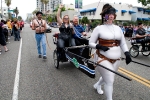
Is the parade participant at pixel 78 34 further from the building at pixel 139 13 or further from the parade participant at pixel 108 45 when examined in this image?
the building at pixel 139 13

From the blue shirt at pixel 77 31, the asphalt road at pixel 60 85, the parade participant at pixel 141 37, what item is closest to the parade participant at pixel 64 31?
the blue shirt at pixel 77 31

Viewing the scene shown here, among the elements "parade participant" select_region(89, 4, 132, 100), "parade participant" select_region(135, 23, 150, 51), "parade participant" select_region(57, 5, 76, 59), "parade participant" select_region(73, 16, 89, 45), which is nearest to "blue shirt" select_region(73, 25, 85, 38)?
"parade participant" select_region(73, 16, 89, 45)

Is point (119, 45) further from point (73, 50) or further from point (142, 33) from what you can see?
point (142, 33)

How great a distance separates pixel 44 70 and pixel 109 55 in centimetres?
356

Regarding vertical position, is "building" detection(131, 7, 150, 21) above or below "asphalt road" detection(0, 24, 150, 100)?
above

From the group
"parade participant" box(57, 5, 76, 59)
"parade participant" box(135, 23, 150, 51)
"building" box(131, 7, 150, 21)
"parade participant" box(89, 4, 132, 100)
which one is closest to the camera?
"parade participant" box(89, 4, 132, 100)

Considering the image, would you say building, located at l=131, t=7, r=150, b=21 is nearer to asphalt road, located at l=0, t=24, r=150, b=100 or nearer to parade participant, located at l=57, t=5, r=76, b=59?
asphalt road, located at l=0, t=24, r=150, b=100

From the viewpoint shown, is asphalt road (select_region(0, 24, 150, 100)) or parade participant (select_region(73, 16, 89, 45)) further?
parade participant (select_region(73, 16, 89, 45))

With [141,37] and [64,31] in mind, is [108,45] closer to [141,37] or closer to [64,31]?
[64,31]

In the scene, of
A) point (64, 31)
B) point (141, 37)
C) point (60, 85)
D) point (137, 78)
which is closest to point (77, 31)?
point (64, 31)

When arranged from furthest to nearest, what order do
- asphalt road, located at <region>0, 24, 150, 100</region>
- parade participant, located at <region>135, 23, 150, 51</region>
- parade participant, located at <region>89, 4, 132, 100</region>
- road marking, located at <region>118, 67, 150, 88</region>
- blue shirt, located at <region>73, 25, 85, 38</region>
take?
parade participant, located at <region>135, 23, 150, 51</region> → blue shirt, located at <region>73, 25, 85, 38</region> → road marking, located at <region>118, 67, 150, 88</region> → asphalt road, located at <region>0, 24, 150, 100</region> → parade participant, located at <region>89, 4, 132, 100</region>

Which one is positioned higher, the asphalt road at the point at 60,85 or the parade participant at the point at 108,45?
the parade participant at the point at 108,45

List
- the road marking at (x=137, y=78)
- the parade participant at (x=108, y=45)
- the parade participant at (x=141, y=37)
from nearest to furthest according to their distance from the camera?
the parade participant at (x=108, y=45), the road marking at (x=137, y=78), the parade participant at (x=141, y=37)

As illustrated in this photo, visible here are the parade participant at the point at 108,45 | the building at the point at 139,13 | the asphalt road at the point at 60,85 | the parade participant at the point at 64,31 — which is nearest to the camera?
the parade participant at the point at 108,45
